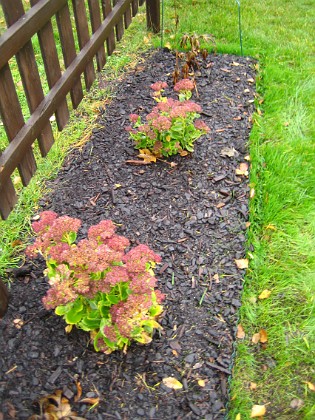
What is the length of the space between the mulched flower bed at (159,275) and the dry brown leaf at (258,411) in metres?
0.15

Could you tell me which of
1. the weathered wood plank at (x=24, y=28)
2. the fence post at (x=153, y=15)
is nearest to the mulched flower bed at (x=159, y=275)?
the weathered wood plank at (x=24, y=28)

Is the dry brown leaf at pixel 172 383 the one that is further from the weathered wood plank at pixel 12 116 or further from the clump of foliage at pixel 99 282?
the weathered wood plank at pixel 12 116

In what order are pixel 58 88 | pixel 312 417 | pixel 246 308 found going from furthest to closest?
pixel 58 88 → pixel 246 308 → pixel 312 417

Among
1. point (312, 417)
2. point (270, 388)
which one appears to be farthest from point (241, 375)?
point (312, 417)

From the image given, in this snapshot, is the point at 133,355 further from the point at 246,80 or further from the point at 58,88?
the point at 246,80

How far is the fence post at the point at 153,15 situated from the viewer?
15.7 feet

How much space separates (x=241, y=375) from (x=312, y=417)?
14.3 inches

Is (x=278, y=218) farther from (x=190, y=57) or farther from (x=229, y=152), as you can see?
(x=190, y=57)

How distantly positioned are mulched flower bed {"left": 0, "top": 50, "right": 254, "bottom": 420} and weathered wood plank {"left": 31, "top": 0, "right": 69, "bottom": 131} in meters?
0.32

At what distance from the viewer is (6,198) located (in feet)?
8.72

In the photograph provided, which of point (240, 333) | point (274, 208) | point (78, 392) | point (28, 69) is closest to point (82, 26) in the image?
point (28, 69)

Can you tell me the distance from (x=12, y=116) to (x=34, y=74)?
36 cm

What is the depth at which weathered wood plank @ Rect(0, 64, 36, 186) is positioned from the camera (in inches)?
98.0

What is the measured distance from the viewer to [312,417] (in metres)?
2.09
